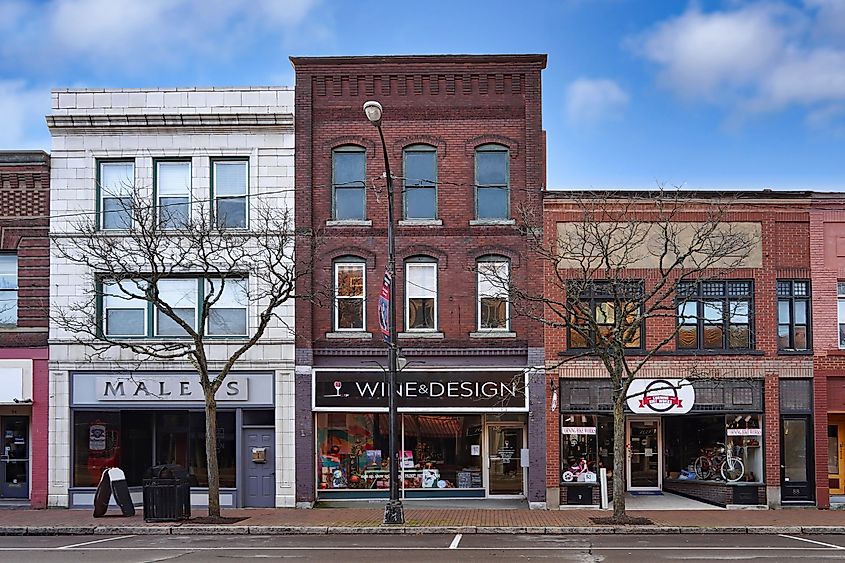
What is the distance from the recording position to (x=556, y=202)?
81.3 ft

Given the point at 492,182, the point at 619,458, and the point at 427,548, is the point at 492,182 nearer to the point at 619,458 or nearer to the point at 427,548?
the point at 619,458

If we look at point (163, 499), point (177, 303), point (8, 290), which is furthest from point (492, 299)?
point (8, 290)

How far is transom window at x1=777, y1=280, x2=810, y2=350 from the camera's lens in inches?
966

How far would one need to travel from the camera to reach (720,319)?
80.5 ft

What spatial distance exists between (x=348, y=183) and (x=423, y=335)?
15.0 ft

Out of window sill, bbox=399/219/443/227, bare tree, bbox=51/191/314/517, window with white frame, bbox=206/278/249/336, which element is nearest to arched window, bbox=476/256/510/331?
window sill, bbox=399/219/443/227

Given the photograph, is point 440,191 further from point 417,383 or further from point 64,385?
point 64,385

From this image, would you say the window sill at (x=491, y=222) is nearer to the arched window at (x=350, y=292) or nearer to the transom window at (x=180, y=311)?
the arched window at (x=350, y=292)

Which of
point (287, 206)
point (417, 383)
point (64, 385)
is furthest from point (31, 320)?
point (417, 383)

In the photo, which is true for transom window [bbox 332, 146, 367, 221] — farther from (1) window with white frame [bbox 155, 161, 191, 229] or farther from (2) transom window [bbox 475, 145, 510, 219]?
(1) window with white frame [bbox 155, 161, 191, 229]

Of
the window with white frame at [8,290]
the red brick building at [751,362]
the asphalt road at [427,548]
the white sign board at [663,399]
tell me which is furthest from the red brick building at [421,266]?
the window with white frame at [8,290]

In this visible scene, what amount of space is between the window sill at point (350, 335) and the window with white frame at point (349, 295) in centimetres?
18

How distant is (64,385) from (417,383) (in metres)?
9.31

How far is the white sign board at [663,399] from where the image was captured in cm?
2434
